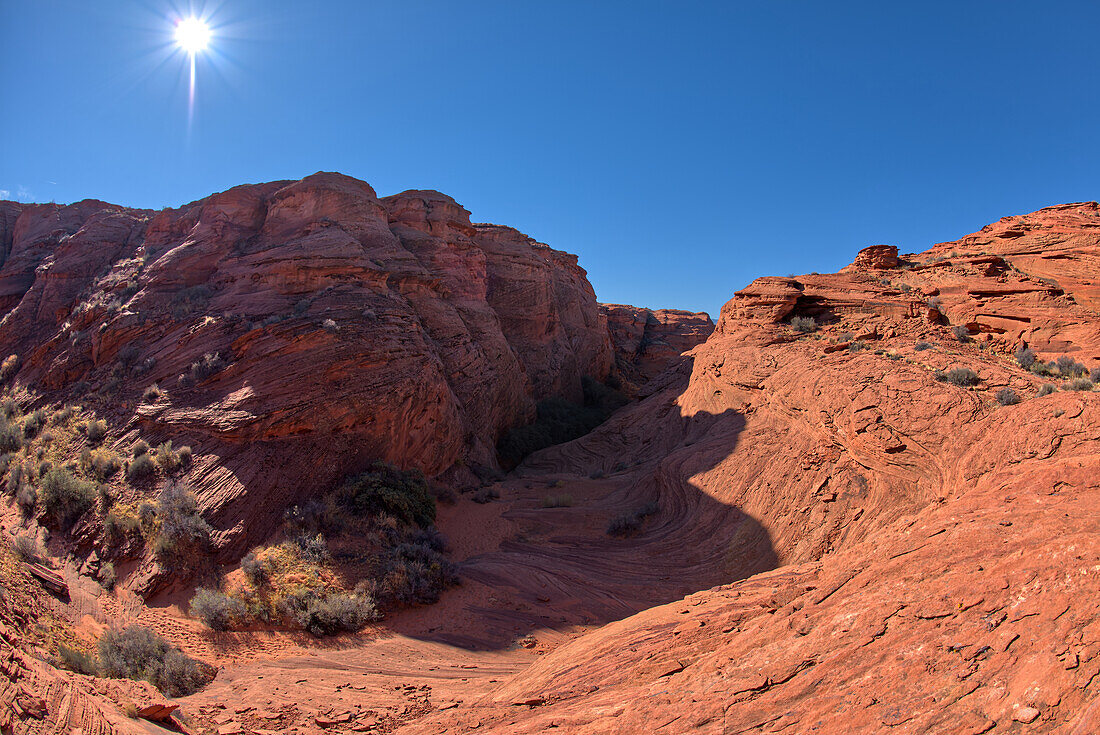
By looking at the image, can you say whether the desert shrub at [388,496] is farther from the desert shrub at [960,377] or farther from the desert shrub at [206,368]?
the desert shrub at [960,377]

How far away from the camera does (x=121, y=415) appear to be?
14.1 meters

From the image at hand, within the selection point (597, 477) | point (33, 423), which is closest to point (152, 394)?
point (33, 423)

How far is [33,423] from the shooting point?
1502 centimetres

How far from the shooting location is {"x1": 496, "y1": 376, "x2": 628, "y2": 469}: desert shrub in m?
22.1

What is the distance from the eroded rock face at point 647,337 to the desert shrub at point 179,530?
1213 inches

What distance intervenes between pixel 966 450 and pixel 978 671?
7.09m

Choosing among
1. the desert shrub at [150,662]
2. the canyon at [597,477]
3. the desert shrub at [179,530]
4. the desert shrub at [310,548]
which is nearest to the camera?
the canyon at [597,477]

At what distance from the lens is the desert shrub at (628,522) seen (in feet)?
43.3

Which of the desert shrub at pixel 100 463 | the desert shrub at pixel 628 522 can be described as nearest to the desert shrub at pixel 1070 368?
the desert shrub at pixel 628 522

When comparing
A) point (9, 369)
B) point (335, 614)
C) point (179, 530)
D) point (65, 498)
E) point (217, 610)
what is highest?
point (9, 369)

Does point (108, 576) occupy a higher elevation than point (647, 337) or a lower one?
lower

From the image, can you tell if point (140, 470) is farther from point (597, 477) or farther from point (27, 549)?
point (597, 477)

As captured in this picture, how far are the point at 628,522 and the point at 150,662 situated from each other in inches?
386

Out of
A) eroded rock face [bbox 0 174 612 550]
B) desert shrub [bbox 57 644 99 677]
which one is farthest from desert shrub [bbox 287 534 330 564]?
desert shrub [bbox 57 644 99 677]
